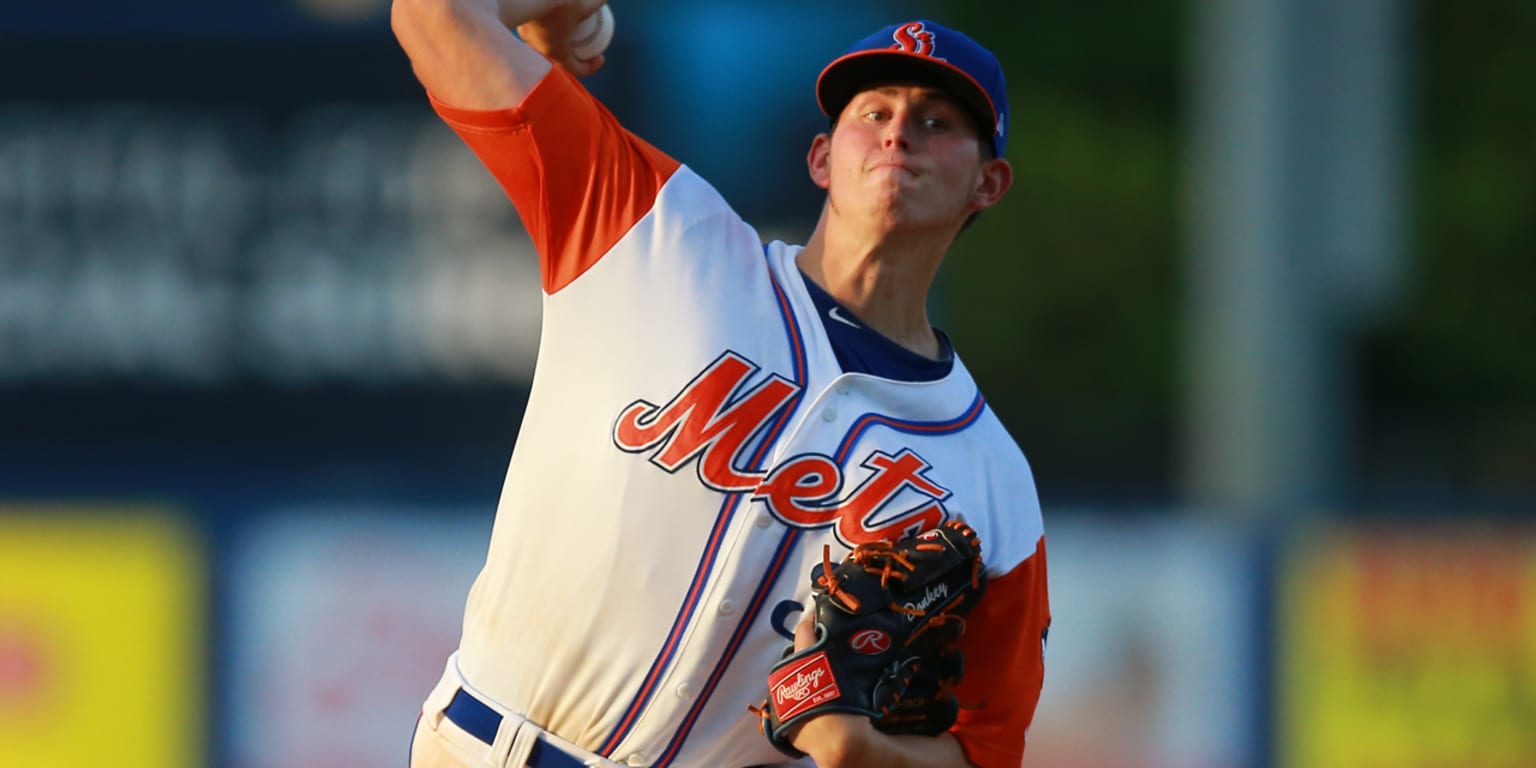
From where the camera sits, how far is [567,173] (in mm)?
2883

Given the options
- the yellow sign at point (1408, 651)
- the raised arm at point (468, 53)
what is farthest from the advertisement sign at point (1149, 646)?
the raised arm at point (468, 53)

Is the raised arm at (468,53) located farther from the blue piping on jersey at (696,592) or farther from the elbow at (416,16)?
the blue piping on jersey at (696,592)

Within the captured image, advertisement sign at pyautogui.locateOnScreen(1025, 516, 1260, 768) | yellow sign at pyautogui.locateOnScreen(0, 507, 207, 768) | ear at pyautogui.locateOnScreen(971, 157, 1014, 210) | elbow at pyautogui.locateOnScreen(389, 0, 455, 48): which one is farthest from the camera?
advertisement sign at pyautogui.locateOnScreen(1025, 516, 1260, 768)

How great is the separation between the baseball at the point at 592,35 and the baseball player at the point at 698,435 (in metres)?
0.15

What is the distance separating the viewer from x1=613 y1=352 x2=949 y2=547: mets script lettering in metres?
2.83

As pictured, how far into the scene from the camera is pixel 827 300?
300 centimetres

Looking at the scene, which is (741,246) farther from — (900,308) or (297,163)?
(297,163)

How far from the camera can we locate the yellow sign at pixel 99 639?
6188mm

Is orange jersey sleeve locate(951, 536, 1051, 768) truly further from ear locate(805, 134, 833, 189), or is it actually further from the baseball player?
ear locate(805, 134, 833, 189)

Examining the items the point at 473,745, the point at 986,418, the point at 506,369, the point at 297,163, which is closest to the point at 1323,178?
the point at 506,369

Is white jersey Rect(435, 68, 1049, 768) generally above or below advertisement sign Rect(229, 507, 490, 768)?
above

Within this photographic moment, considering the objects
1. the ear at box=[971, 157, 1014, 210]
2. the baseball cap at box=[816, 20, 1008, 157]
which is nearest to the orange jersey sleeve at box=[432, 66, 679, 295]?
the baseball cap at box=[816, 20, 1008, 157]

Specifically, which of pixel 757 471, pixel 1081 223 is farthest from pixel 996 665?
pixel 1081 223

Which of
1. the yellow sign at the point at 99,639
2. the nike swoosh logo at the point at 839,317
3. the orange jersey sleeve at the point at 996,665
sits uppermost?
the nike swoosh logo at the point at 839,317
